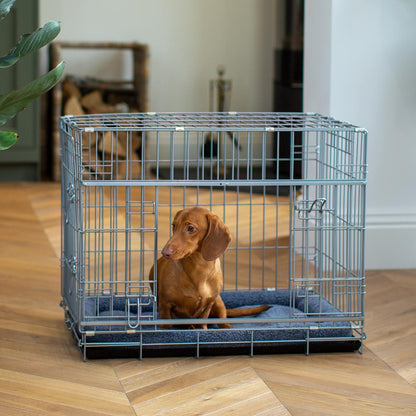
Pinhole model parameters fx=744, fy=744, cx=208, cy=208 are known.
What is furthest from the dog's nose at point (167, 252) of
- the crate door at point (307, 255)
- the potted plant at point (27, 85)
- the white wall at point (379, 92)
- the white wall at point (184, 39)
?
the white wall at point (184, 39)

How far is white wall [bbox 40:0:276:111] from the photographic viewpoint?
16.0 feet

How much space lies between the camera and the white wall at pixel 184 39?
488cm

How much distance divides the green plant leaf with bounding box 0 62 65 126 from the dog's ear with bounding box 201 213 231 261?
1.78ft

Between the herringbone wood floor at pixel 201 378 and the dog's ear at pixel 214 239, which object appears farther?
the dog's ear at pixel 214 239

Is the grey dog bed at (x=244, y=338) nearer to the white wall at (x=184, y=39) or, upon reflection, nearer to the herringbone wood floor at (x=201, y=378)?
the herringbone wood floor at (x=201, y=378)

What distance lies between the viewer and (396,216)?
3057 mm

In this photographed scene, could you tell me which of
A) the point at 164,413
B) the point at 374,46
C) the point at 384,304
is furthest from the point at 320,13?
the point at 164,413

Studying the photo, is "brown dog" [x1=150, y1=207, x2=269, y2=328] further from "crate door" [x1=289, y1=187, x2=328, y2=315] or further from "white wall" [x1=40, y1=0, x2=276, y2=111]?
"white wall" [x1=40, y1=0, x2=276, y2=111]

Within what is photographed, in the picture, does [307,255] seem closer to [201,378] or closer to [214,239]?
[214,239]

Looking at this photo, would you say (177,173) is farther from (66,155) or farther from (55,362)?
(55,362)

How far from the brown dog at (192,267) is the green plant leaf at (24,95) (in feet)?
1.60

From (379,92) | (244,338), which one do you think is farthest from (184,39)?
(244,338)

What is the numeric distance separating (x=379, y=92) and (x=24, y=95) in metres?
1.57

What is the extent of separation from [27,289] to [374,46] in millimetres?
1637
